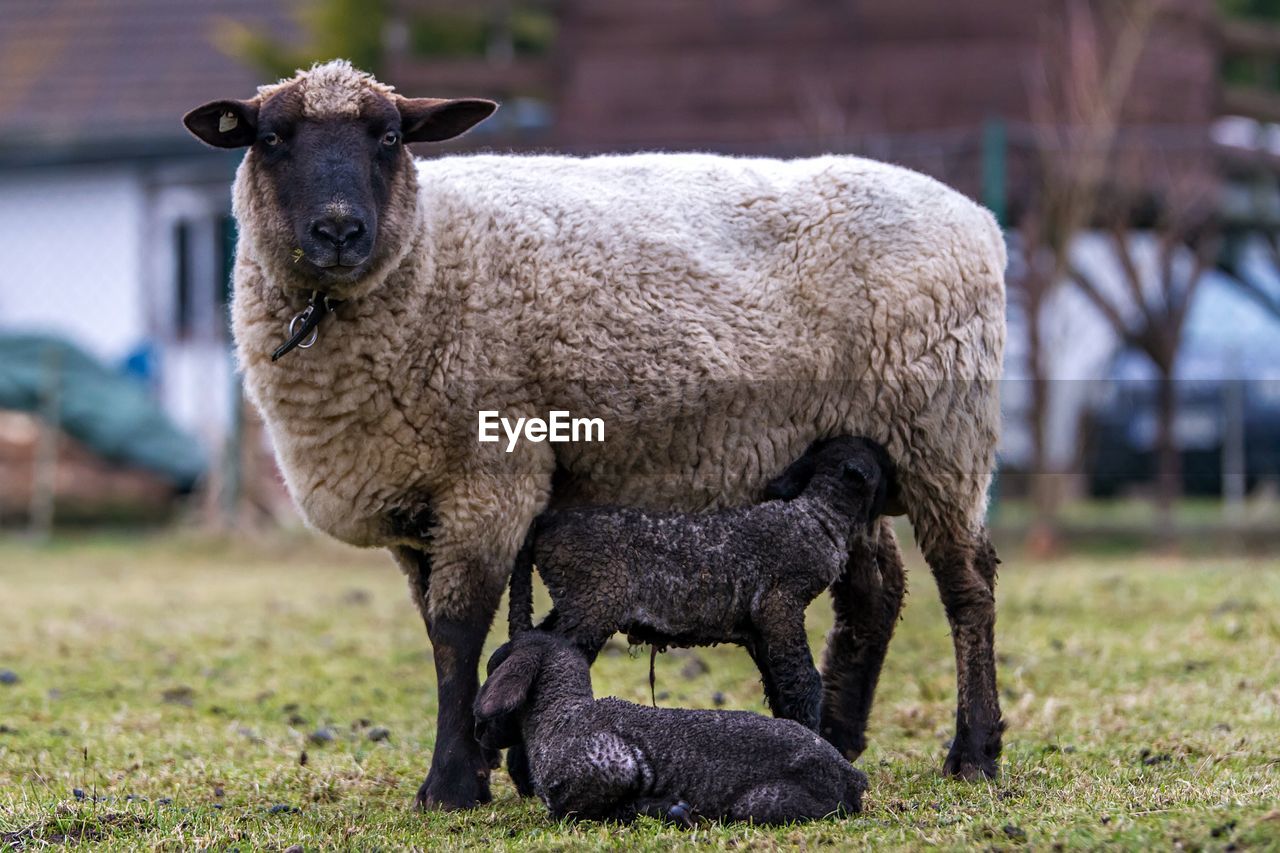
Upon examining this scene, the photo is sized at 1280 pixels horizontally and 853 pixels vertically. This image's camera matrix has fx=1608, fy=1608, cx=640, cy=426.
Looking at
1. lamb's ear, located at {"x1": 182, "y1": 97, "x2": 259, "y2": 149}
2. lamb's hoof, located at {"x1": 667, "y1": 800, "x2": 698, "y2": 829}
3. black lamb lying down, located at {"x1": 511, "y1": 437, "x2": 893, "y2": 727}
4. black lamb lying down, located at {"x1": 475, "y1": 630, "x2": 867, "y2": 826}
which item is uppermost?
lamb's ear, located at {"x1": 182, "y1": 97, "x2": 259, "y2": 149}

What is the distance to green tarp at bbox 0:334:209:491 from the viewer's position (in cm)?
1552

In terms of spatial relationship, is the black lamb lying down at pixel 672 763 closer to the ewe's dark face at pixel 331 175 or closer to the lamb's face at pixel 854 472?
the lamb's face at pixel 854 472

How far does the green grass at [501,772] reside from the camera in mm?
4465

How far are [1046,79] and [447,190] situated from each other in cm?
1072

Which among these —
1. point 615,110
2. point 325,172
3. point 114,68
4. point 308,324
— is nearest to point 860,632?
point 308,324

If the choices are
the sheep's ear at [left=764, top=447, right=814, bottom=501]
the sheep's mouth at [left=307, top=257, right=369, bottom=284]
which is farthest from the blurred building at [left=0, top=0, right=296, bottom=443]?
the sheep's ear at [left=764, top=447, right=814, bottom=501]

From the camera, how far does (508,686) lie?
4.74 metres

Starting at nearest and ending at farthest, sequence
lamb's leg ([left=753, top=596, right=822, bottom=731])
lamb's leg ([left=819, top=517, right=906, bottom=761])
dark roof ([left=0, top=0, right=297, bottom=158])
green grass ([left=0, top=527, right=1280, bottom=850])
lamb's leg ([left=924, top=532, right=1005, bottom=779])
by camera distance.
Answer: green grass ([left=0, top=527, right=1280, bottom=850])
lamb's leg ([left=753, top=596, right=822, bottom=731])
lamb's leg ([left=924, top=532, right=1005, bottom=779])
lamb's leg ([left=819, top=517, right=906, bottom=761])
dark roof ([left=0, top=0, right=297, bottom=158])

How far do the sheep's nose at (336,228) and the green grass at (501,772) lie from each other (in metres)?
1.77

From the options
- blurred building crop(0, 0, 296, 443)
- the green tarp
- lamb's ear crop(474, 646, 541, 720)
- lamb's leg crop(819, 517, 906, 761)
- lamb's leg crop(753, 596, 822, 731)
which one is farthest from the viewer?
blurred building crop(0, 0, 296, 443)

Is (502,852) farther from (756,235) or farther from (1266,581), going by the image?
(1266,581)

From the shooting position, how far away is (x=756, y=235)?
18.8 feet

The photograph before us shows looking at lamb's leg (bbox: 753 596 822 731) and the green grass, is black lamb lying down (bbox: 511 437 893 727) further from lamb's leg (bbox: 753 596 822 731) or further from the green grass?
the green grass

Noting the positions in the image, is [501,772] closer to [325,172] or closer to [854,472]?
[854,472]
